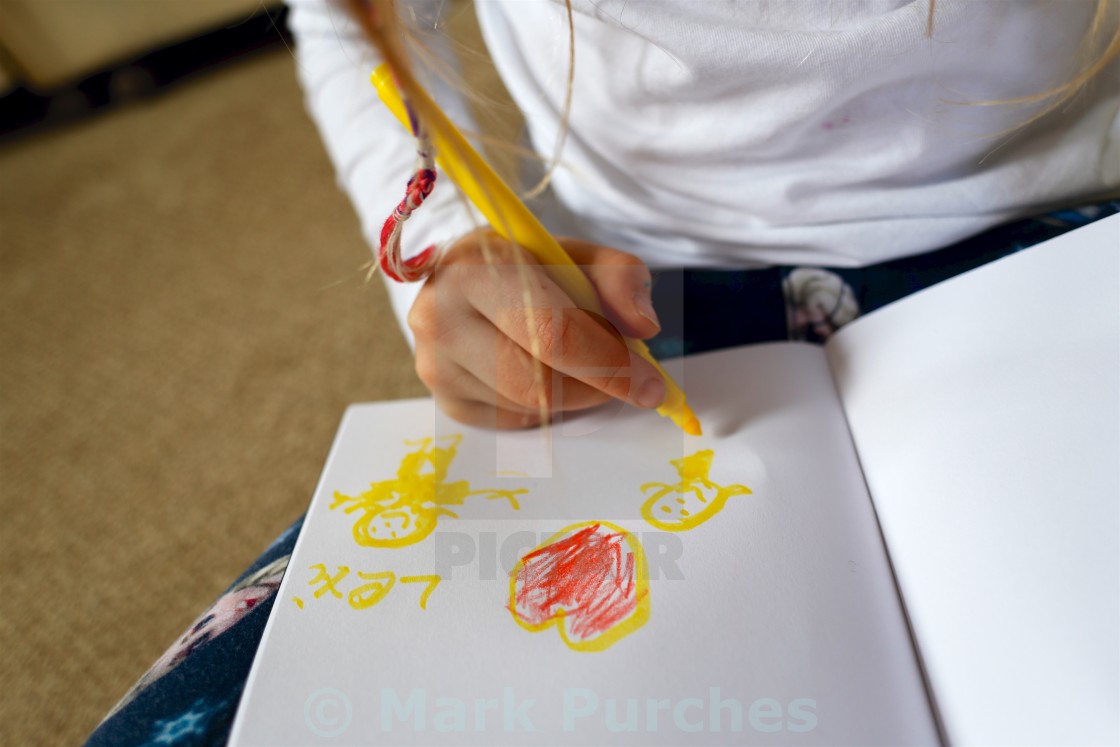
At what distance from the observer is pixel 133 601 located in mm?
460

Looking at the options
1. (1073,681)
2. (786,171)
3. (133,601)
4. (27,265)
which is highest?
(27,265)

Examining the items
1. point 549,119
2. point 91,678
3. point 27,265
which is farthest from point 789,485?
point 27,265

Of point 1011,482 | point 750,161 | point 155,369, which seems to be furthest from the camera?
point 155,369

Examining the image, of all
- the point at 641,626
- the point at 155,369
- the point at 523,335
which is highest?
the point at 155,369

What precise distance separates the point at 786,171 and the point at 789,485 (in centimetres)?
14

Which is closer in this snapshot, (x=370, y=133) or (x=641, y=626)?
(x=641, y=626)

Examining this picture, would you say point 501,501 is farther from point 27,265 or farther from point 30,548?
point 27,265

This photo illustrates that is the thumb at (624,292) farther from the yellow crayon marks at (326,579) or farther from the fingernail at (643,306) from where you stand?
the yellow crayon marks at (326,579)

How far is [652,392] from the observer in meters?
0.30

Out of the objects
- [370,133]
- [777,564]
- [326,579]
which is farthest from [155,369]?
[777,564]

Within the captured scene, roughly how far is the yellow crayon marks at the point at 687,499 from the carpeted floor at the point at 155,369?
0.23 m

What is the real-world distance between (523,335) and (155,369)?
1.40 ft

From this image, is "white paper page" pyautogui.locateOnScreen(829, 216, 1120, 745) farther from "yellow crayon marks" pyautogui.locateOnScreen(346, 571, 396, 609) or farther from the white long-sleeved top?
"yellow crayon marks" pyautogui.locateOnScreen(346, 571, 396, 609)

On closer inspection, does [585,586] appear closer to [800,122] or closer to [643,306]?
[643,306]
